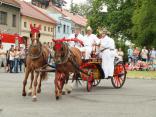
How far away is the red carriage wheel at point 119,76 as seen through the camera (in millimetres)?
18859

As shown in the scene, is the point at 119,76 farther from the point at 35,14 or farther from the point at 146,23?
the point at 35,14

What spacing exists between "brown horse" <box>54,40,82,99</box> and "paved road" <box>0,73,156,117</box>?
0.43m

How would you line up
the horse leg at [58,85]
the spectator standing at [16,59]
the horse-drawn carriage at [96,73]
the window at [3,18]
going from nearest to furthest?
the horse leg at [58,85] < the horse-drawn carriage at [96,73] < the spectator standing at [16,59] < the window at [3,18]

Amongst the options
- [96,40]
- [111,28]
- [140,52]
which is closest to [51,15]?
[111,28]

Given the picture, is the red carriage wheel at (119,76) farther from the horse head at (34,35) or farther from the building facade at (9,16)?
the building facade at (9,16)

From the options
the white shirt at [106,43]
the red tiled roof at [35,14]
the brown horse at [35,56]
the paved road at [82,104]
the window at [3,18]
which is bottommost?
the paved road at [82,104]

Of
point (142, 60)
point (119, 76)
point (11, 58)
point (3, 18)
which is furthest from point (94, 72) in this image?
point (3, 18)

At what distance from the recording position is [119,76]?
62.3 feet

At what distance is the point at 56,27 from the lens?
3182 inches

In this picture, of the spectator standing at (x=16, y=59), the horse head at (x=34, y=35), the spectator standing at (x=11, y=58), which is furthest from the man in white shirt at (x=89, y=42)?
the spectator standing at (x=11, y=58)

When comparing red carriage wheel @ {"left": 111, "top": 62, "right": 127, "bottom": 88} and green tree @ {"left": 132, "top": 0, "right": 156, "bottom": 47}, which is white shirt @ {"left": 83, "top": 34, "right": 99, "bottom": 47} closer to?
red carriage wheel @ {"left": 111, "top": 62, "right": 127, "bottom": 88}

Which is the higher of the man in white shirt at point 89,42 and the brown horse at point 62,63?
the man in white shirt at point 89,42

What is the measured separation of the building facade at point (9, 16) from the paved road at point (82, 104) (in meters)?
38.5

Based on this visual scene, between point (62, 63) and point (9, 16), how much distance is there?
142 feet
